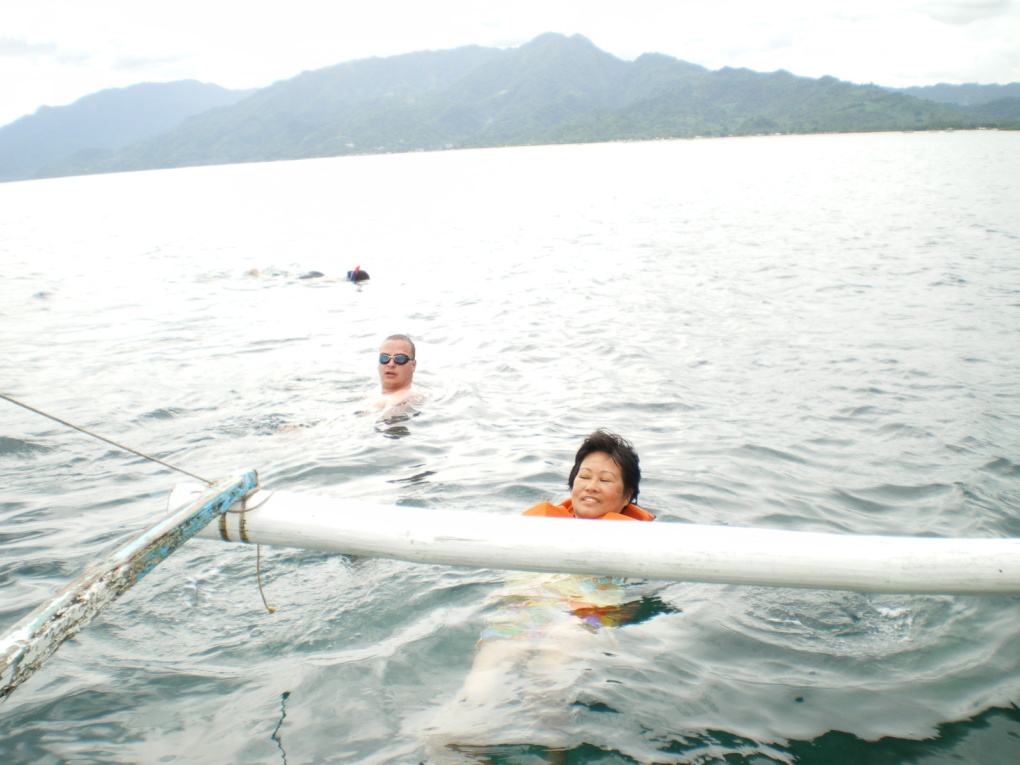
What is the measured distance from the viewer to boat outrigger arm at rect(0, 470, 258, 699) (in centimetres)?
214

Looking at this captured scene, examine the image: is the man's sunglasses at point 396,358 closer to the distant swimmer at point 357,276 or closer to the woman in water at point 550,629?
the woman in water at point 550,629

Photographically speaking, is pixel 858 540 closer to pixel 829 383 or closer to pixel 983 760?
pixel 983 760

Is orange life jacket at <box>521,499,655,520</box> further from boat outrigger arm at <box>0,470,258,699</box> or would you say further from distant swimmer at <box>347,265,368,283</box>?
distant swimmer at <box>347,265,368,283</box>

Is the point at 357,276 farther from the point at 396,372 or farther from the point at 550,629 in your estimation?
the point at 550,629

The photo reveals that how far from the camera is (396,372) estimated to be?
888 centimetres

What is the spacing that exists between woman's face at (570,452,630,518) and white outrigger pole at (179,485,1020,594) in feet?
5.64

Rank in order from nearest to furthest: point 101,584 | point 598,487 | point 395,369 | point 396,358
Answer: point 101,584, point 598,487, point 396,358, point 395,369

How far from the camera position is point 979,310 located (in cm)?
1323

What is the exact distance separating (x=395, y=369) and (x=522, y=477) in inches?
104

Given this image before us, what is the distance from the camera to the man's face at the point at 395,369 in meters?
8.75

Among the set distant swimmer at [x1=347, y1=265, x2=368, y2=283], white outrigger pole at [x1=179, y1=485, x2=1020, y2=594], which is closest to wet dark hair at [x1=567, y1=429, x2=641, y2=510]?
white outrigger pole at [x1=179, y1=485, x2=1020, y2=594]

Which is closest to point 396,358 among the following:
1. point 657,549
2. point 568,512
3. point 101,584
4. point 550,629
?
point 568,512

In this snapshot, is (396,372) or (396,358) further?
(396,372)

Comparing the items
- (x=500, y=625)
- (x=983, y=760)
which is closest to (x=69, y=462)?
(x=500, y=625)
